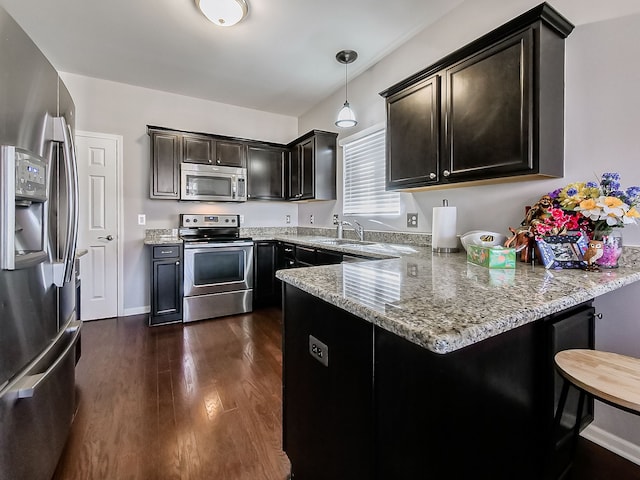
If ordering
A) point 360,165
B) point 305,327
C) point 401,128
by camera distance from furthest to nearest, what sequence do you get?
point 360,165 → point 401,128 → point 305,327

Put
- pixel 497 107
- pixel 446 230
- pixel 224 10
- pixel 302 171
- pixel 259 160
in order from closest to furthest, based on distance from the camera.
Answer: pixel 497 107, pixel 446 230, pixel 224 10, pixel 302 171, pixel 259 160

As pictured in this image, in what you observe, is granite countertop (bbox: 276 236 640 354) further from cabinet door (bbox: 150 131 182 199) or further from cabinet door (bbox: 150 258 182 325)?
cabinet door (bbox: 150 131 182 199)

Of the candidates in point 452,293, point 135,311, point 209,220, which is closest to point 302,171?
point 209,220

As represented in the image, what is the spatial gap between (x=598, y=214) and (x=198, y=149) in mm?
3718

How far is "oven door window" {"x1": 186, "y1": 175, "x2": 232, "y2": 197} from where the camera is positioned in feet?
12.0

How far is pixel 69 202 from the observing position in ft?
4.52

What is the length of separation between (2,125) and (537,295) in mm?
1712

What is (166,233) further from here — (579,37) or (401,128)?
(579,37)

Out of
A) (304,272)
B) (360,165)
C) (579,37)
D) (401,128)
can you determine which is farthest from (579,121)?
(360,165)

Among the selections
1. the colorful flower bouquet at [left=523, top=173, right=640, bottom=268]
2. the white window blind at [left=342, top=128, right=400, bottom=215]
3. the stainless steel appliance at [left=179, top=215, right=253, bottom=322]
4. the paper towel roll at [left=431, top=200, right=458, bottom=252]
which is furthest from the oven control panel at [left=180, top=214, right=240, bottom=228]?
the colorful flower bouquet at [left=523, top=173, right=640, bottom=268]

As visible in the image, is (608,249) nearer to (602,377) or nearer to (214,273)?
(602,377)

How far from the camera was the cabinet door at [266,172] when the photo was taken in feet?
13.5

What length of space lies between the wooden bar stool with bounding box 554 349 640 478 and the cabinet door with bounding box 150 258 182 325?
10.8ft

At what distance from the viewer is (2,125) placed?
0.95 metres
